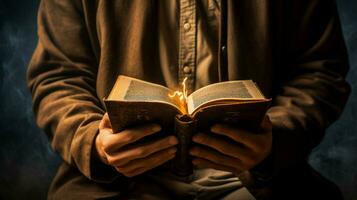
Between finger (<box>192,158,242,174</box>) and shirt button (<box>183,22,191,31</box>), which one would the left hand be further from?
shirt button (<box>183,22,191,31</box>)

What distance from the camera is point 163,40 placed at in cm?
116

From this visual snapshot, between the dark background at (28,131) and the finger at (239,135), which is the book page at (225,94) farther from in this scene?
the dark background at (28,131)

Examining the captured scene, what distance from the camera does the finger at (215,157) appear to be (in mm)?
922

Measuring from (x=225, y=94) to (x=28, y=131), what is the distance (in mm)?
834

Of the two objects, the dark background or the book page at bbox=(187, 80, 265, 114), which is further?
the dark background

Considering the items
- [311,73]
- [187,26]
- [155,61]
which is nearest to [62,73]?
[155,61]

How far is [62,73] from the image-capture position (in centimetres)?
120

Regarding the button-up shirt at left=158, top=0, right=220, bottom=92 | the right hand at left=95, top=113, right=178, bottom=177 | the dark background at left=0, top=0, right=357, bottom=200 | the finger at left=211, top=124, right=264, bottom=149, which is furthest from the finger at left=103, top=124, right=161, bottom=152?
the dark background at left=0, top=0, right=357, bottom=200

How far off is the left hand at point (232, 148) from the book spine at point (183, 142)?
0.01 metres

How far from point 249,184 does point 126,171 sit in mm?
299

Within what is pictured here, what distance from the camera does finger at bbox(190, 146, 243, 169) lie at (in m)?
0.92

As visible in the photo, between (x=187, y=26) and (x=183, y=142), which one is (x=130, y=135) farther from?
(x=187, y=26)

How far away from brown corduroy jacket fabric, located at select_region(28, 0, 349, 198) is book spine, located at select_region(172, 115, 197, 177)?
0.72 feet

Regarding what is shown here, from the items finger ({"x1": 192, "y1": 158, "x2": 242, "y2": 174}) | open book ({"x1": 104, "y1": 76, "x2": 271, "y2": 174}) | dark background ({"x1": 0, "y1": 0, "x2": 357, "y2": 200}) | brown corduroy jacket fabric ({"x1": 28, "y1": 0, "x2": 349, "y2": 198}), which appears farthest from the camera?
dark background ({"x1": 0, "y1": 0, "x2": 357, "y2": 200})
